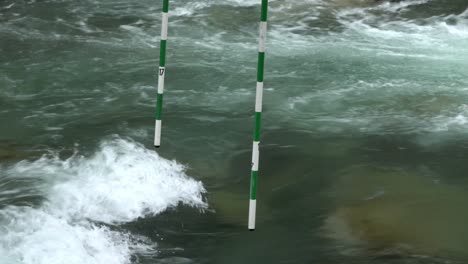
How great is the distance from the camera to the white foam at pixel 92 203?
17.3 ft

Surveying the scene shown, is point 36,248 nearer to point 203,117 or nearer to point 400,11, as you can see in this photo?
point 203,117

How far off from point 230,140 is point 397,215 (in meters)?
2.24

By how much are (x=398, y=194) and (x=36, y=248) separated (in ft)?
10.3

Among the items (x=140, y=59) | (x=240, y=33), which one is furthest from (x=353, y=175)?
(x=240, y=33)

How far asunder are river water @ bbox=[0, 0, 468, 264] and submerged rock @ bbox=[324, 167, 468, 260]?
17 mm

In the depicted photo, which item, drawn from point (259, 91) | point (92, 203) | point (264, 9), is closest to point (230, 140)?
point (92, 203)

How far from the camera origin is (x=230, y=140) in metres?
7.72

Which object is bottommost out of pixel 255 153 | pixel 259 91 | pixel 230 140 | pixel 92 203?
pixel 92 203

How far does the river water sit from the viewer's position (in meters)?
5.66

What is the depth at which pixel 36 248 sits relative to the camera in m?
5.23

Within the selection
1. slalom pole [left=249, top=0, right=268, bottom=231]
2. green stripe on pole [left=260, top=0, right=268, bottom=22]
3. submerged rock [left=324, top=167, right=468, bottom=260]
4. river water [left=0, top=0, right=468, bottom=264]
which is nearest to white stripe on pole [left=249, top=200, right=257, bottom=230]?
slalom pole [left=249, top=0, right=268, bottom=231]

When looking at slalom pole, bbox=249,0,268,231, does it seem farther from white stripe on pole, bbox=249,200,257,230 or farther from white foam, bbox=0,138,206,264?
white foam, bbox=0,138,206,264

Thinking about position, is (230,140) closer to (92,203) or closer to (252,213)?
(92,203)

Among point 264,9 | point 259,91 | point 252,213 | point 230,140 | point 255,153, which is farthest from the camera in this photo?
point 230,140
